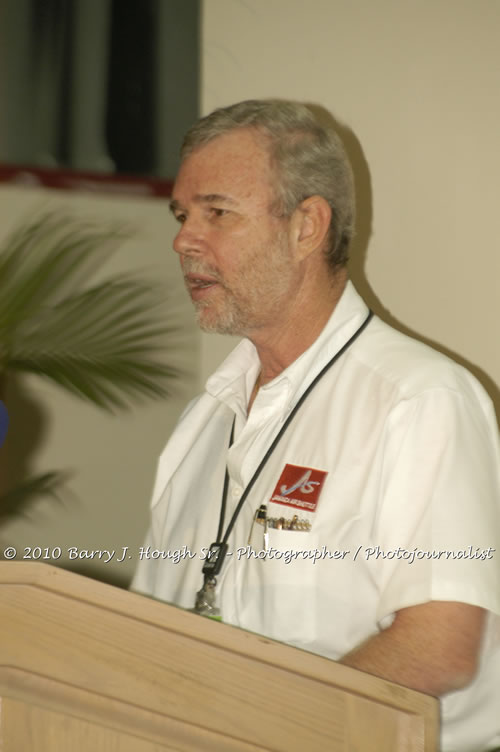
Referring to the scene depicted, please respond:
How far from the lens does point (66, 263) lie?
3.13 meters

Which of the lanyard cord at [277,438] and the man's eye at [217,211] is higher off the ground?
the man's eye at [217,211]

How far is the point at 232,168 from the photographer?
1.92m

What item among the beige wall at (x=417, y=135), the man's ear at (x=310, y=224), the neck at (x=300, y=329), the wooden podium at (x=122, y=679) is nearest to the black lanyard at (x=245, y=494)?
the neck at (x=300, y=329)

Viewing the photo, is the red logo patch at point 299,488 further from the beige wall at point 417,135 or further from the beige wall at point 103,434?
the beige wall at point 103,434

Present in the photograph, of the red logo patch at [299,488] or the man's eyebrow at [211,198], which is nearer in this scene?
the red logo patch at [299,488]

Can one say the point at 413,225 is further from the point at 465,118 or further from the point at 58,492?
the point at 58,492

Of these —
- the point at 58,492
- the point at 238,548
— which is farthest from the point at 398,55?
the point at 58,492

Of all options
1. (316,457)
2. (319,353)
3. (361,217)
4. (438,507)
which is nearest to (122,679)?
(438,507)

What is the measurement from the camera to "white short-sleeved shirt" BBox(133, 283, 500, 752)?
148 cm

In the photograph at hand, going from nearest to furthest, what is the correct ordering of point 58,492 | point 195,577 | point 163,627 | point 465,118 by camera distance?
1. point 163,627
2. point 195,577
3. point 465,118
4. point 58,492

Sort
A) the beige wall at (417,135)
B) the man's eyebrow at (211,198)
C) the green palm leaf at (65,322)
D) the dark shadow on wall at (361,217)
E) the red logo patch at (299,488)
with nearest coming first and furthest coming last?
1. the red logo patch at (299,488)
2. the man's eyebrow at (211,198)
3. the beige wall at (417,135)
4. the dark shadow on wall at (361,217)
5. the green palm leaf at (65,322)

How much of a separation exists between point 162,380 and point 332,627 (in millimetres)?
1893

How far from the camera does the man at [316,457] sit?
1455 millimetres

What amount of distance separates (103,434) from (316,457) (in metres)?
1.83
